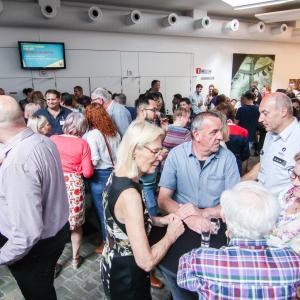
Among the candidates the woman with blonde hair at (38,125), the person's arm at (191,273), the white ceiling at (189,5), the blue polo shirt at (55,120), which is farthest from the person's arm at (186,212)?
the white ceiling at (189,5)

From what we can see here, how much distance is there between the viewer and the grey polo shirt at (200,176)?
2072 mm

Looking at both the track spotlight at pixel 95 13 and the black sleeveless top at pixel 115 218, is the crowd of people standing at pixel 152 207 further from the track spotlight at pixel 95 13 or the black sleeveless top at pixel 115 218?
the track spotlight at pixel 95 13

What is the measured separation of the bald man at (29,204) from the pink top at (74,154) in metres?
0.85

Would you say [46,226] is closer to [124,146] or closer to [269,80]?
[124,146]

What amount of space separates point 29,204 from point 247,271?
110 centimetres

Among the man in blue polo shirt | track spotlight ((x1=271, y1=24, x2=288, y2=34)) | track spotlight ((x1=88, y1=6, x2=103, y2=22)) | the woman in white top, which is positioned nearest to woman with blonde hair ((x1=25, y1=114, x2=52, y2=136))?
the woman in white top

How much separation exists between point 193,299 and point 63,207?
102 cm

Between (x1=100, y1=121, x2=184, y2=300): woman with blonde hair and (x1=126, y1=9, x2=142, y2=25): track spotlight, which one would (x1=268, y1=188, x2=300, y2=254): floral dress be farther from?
(x1=126, y1=9, x2=142, y2=25): track spotlight

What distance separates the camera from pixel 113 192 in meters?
1.35

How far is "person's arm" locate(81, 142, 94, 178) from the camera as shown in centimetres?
263

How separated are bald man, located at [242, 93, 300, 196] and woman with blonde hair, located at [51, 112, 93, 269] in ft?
5.64

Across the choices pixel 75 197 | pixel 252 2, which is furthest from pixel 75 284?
pixel 252 2

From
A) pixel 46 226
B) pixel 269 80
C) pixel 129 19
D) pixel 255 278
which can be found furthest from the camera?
pixel 269 80

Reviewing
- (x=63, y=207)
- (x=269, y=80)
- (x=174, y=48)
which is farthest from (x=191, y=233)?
(x=269, y=80)
